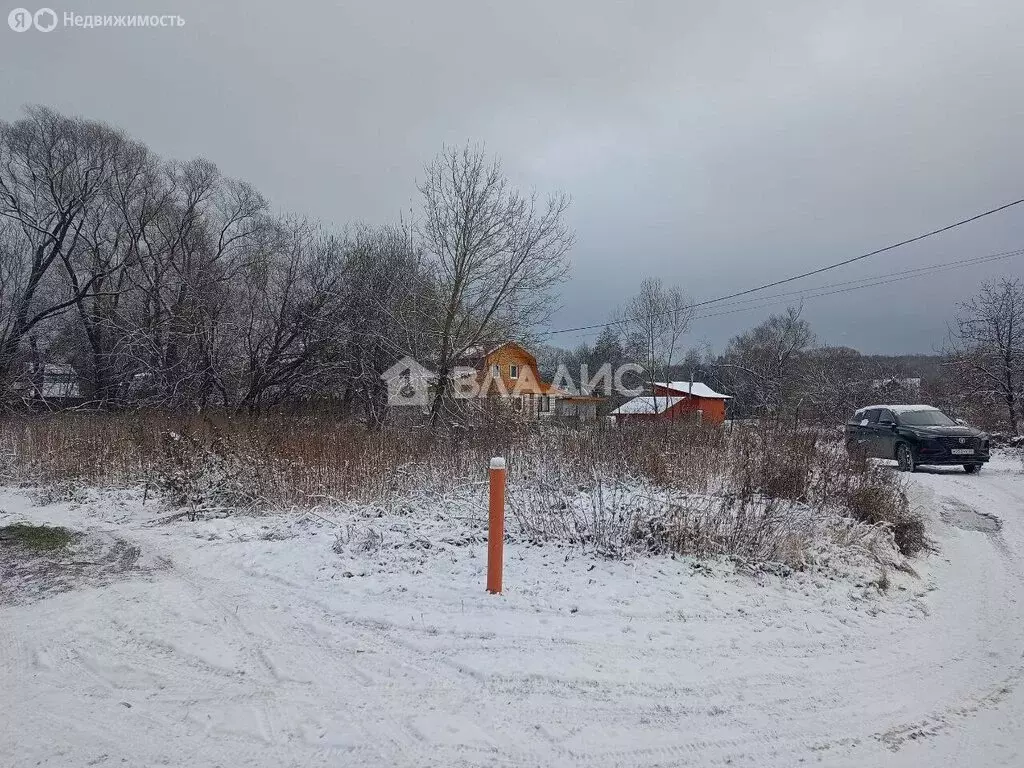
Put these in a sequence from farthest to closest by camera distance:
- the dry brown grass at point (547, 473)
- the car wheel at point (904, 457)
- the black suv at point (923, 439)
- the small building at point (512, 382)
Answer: the small building at point (512, 382)
the car wheel at point (904, 457)
the black suv at point (923, 439)
the dry brown grass at point (547, 473)

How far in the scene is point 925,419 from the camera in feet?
46.2

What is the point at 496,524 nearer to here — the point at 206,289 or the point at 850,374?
the point at 206,289

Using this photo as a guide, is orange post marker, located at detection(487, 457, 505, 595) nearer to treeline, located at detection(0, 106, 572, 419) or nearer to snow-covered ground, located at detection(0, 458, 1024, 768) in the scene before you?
snow-covered ground, located at detection(0, 458, 1024, 768)

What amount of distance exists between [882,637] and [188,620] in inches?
199

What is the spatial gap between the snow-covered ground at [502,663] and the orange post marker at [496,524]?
0.13 meters

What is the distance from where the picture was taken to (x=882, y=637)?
4.10 metres

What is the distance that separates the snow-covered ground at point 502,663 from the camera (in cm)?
269

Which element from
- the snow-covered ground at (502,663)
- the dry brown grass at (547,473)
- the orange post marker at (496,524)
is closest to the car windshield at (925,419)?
the dry brown grass at (547,473)

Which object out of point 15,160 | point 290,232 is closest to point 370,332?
point 290,232

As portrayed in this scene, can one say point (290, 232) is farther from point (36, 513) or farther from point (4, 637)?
point (4, 637)

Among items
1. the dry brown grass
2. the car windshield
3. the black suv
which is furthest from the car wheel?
the dry brown grass

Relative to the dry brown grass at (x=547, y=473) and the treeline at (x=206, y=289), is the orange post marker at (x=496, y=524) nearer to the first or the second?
the dry brown grass at (x=547, y=473)

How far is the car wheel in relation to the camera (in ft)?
44.9

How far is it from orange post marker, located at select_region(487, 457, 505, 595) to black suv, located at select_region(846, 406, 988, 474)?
11.3 meters
